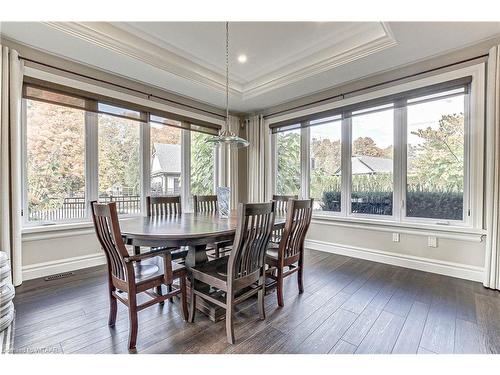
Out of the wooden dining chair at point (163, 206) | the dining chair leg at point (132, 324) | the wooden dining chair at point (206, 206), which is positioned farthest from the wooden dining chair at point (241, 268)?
the wooden dining chair at point (206, 206)

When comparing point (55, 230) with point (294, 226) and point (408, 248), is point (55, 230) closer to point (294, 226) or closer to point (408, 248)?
point (294, 226)

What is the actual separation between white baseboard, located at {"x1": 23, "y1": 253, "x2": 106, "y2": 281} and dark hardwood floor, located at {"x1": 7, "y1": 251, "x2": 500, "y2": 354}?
0.13m

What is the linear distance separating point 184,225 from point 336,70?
2.77 m

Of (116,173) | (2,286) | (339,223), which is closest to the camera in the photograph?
(2,286)

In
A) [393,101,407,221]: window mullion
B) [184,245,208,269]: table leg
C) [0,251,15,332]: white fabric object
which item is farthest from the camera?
[393,101,407,221]: window mullion

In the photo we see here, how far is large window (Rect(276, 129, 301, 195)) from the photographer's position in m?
4.49

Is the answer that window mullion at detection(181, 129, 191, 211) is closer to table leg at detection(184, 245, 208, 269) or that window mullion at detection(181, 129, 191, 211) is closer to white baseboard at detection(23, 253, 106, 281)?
white baseboard at detection(23, 253, 106, 281)

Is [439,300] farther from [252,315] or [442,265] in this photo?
[252,315]

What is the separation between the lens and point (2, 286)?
187 cm

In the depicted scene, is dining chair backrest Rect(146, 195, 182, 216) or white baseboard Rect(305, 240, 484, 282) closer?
white baseboard Rect(305, 240, 484, 282)

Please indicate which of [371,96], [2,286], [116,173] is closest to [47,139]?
[116,173]

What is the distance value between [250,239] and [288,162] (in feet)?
10.1

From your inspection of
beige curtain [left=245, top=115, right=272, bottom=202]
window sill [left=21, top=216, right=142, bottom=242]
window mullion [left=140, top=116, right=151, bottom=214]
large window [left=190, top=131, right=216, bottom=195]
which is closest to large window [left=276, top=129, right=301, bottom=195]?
beige curtain [left=245, top=115, right=272, bottom=202]

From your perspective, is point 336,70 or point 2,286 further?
point 336,70
